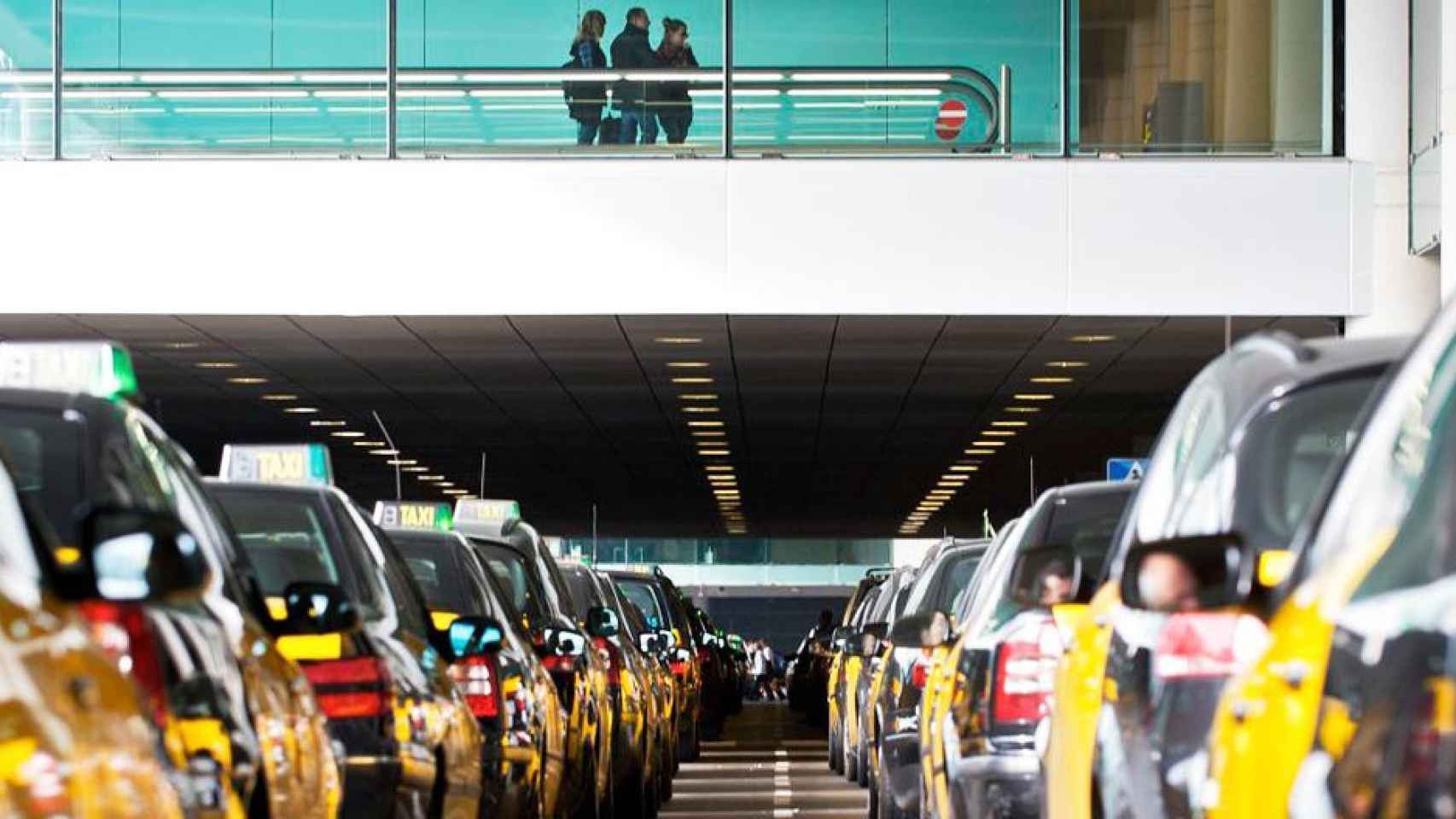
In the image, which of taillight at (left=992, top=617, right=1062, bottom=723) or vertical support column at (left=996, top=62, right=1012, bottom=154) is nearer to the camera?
taillight at (left=992, top=617, right=1062, bottom=723)

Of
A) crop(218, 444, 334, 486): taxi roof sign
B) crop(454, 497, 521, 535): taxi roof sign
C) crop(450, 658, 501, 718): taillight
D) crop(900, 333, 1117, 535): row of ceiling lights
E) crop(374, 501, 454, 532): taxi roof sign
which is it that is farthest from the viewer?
crop(900, 333, 1117, 535): row of ceiling lights

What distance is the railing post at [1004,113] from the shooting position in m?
26.8

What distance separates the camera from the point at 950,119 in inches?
1057

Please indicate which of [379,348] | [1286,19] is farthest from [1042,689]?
[379,348]

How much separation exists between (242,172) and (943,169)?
5.89 metres

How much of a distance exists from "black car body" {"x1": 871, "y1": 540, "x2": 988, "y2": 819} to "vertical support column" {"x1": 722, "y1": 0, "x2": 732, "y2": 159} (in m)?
10.6

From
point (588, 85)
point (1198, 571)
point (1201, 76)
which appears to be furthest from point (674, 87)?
point (1198, 571)

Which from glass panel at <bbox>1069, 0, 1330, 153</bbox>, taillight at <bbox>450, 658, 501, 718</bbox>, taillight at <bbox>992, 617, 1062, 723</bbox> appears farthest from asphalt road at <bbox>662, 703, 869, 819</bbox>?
taillight at <bbox>992, 617, 1062, 723</bbox>

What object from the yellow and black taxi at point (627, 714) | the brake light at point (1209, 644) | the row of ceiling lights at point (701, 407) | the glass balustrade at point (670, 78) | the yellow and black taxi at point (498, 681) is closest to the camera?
the brake light at point (1209, 644)

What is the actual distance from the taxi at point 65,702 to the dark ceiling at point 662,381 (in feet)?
73.6

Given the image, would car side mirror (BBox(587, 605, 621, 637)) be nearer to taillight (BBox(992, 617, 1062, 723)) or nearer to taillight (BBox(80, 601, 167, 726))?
taillight (BBox(992, 617, 1062, 723))

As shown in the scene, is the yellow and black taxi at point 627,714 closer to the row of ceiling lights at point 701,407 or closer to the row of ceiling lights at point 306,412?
the row of ceiling lights at point 306,412

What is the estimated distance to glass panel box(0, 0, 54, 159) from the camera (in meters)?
27.2

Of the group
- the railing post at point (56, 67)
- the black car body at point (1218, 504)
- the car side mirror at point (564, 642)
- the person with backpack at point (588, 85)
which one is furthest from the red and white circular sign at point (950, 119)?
the black car body at point (1218, 504)
